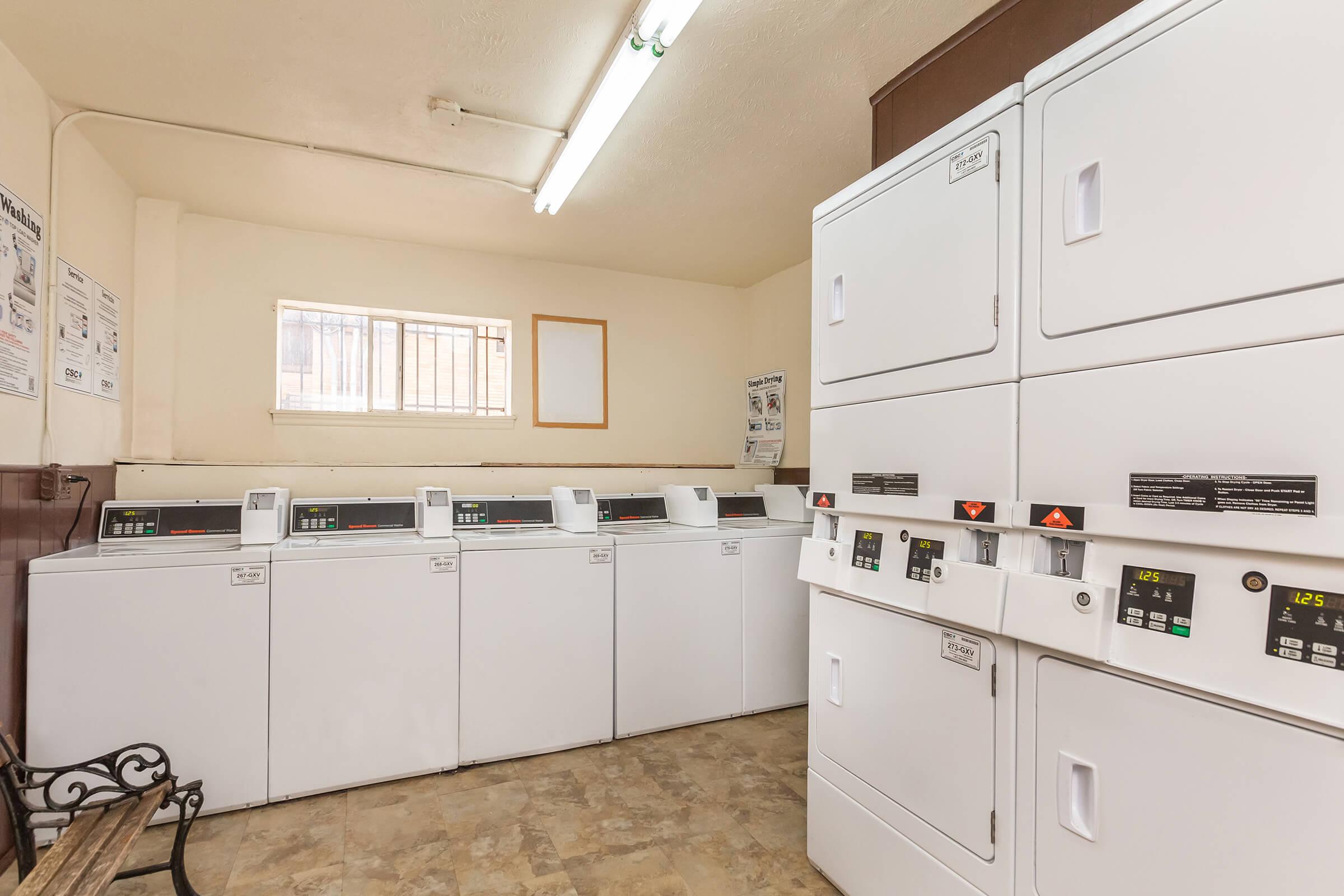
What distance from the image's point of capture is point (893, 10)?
76.8 inches

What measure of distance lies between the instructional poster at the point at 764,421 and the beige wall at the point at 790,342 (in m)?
0.05

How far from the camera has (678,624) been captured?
330cm

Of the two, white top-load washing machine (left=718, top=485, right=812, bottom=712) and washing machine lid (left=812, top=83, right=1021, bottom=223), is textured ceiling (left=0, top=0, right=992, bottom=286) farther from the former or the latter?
white top-load washing machine (left=718, top=485, right=812, bottom=712)

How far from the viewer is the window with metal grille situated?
3705 millimetres

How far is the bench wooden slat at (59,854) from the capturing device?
1489mm

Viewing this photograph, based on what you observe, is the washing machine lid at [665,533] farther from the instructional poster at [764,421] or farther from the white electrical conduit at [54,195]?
the white electrical conduit at [54,195]

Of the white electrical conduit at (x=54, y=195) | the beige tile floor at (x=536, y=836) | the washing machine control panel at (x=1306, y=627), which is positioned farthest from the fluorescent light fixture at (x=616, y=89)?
the beige tile floor at (x=536, y=836)

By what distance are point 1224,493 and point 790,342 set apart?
3324 mm

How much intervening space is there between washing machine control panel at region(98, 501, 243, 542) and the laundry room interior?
0.02 m

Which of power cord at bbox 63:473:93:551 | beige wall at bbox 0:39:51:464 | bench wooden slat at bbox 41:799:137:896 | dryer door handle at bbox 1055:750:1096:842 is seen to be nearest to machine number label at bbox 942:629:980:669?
dryer door handle at bbox 1055:750:1096:842

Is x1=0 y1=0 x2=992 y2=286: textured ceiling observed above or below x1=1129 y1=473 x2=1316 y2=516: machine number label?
above

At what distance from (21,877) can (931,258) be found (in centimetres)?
295

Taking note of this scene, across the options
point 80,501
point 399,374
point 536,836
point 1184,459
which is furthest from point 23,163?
point 1184,459

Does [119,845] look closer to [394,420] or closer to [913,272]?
[394,420]
